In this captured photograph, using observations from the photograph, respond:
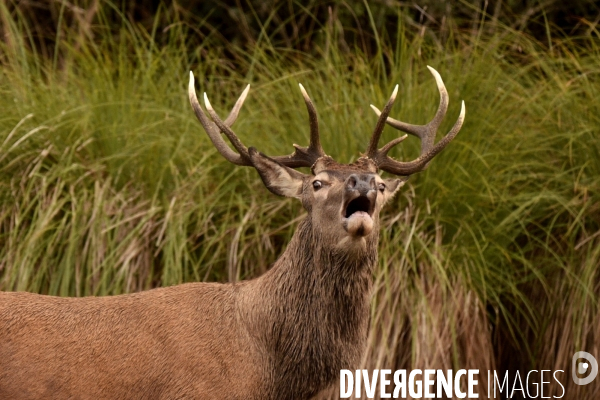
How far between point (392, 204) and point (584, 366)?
1.30 m

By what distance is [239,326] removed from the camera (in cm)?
415

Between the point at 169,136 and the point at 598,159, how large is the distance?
94.3 inches

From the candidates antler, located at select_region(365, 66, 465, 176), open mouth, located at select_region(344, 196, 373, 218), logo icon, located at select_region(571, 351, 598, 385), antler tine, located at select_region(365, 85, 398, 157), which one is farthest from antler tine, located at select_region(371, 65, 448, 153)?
logo icon, located at select_region(571, 351, 598, 385)

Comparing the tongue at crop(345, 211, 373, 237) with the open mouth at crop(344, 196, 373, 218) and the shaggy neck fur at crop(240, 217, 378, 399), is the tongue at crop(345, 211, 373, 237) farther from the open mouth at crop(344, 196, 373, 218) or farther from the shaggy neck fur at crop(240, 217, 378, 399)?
the shaggy neck fur at crop(240, 217, 378, 399)

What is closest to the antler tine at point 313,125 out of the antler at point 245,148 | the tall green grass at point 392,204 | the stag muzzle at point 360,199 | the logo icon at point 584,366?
the antler at point 245,148

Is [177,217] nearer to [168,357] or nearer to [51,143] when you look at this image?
[51,143]

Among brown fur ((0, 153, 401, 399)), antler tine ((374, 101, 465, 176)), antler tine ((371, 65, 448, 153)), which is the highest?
antler tine ((371, 65, 448, 153))

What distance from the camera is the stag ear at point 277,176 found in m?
4.29

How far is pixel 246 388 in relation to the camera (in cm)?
398

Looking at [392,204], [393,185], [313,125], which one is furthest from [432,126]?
[392,204]

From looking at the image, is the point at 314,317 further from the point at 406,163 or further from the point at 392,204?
the point at 392,204

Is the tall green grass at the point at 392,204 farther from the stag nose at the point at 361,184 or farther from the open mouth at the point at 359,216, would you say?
the stag nose at the point at 361,184

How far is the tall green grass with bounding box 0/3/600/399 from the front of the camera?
5348 mm

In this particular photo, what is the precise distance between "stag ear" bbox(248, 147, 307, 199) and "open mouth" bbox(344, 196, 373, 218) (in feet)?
1.27
